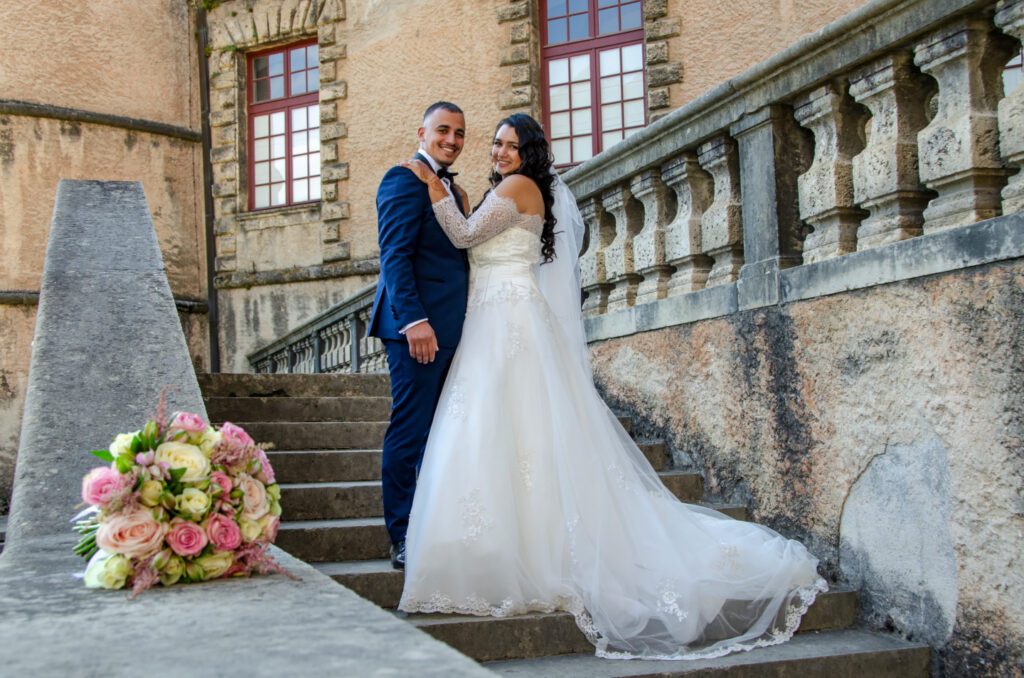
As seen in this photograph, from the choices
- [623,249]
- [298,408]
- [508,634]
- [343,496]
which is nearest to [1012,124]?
[508,634]

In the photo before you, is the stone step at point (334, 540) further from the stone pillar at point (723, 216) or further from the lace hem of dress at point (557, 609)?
the stone pillar at point (723, 216)

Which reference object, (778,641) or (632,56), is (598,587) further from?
(632,56)

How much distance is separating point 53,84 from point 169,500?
43.2ft

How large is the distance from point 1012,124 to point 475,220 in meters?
1.77

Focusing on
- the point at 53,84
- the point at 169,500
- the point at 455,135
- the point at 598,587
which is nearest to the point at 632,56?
the point at 53,84

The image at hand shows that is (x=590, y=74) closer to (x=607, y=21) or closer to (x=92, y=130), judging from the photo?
(x=607, y=21)

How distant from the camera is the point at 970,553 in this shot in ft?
10.1

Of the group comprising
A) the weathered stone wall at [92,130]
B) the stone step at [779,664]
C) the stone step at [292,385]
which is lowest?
the stone step at [779,664]

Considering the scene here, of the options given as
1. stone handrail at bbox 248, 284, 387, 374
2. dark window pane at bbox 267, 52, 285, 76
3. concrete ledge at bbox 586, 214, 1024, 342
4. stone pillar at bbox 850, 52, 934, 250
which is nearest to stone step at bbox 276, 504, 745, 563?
concrete ledge at bbox 586, 214, 1024, 342

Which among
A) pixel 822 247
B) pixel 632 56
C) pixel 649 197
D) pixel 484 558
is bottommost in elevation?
pixel 484 558

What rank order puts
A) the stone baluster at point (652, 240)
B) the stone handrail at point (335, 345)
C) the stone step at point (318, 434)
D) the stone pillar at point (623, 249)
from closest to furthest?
the stone baluster at point (652, 240)
the stone step at point (318, 434)
the stone pillar at point (623, 249)
the stone handrail at point (335, 345)

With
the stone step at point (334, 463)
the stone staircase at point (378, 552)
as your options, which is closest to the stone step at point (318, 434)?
the stone staircase at point (378, 552)

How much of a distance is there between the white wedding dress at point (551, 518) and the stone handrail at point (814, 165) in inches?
35.2

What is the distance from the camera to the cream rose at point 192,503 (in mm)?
2396
